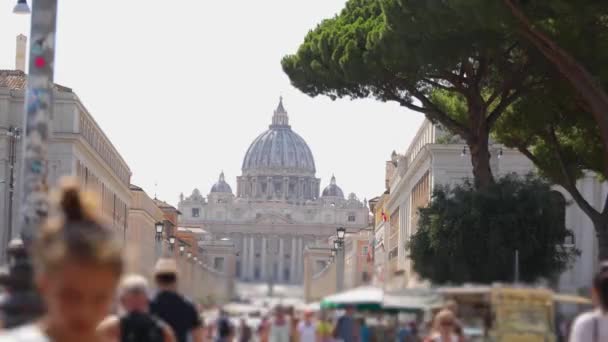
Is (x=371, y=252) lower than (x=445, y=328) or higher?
higher

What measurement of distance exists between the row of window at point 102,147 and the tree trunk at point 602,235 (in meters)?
39.0

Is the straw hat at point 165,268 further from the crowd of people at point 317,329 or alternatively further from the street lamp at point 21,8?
the street lamp at point 21,8

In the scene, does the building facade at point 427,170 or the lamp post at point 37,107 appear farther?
the building facade at point 427,170

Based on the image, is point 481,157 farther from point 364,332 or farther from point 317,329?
point 317,329

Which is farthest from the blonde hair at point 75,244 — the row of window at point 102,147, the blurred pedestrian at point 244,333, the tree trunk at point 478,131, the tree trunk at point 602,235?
the row of window at point 102,147

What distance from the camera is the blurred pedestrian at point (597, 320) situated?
6.97 metres

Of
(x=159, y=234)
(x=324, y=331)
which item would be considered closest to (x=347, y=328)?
(x=324, y=331)

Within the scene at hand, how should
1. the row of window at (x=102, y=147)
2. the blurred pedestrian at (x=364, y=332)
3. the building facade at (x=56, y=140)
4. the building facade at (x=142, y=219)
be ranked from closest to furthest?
1. the blurred pedestrian at (x=364, y=332)
2. the building facade at (x=56, y=140)
3. the row of window at (x=102, y=147)
4. the building facade at (x=142, y=219)

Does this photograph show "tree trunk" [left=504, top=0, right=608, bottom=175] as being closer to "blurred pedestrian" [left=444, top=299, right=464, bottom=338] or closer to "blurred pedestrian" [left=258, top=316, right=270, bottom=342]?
"blurred pedestrian" [left=258, top=316, right=270, bottom=342]

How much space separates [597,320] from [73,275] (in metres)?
3.97

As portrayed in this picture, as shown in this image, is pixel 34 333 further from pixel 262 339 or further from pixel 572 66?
pixel 572 66

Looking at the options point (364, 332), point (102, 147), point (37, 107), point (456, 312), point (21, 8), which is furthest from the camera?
point (102, 147)

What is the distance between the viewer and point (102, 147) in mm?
86375

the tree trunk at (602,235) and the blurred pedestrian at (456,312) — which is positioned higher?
the tree trunk at (602,235)
